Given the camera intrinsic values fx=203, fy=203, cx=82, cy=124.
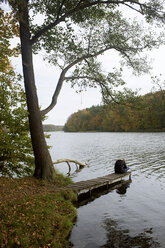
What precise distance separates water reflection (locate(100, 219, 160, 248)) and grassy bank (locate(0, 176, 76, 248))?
164cm

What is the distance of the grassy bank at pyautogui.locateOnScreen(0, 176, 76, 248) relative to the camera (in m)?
6.51

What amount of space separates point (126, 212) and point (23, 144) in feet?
24.9

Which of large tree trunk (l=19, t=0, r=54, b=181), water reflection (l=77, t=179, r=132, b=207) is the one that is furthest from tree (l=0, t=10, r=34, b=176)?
water reflection (l=77, t=179, r=132, b=207)

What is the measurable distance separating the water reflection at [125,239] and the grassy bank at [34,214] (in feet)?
5.37

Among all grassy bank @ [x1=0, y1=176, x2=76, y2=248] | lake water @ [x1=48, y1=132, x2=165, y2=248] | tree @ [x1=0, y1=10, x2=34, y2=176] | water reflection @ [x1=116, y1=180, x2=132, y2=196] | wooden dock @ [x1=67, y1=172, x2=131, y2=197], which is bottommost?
water reflection @ [x1=116, y1=180, x2=132, y2=196]

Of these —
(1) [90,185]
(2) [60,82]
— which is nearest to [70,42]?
(2) [60,82]

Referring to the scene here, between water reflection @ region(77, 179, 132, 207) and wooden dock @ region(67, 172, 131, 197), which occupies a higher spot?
wooden dock @ region(67, 172, 131, 197)

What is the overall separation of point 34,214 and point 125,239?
3.60 m

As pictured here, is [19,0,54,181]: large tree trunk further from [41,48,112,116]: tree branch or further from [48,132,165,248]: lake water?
[48,132,165,248]: lake water

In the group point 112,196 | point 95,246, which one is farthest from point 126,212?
point 95,246

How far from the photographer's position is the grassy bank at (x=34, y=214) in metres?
6.51

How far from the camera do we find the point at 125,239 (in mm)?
7766

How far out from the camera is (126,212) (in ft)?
35.0

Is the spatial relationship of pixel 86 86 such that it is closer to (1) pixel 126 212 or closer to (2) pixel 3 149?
(2) pixel 3 149
